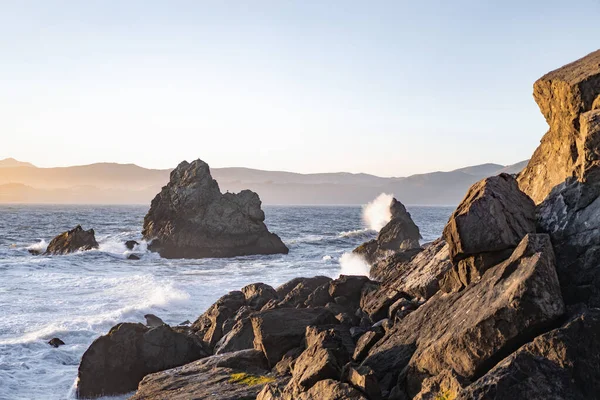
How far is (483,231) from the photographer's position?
10.5 meters

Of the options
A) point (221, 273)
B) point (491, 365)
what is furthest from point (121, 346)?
point (221, 273)

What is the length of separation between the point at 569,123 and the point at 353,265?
34.9 m

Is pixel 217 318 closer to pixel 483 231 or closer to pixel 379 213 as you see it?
pixel 483 231

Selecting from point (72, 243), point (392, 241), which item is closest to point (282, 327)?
point (392, 241)

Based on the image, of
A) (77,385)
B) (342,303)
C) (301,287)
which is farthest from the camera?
(301,287)

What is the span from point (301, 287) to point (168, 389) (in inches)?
304

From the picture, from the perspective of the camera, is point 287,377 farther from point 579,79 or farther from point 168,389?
point 579,79

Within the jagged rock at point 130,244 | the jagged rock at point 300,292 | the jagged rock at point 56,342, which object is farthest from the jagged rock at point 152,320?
the jagged rock at point 130,244

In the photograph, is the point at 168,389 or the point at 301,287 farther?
the point at 301,287

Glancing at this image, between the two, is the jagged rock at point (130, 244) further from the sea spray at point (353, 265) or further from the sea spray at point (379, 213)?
the sea spray at point (379, 213)

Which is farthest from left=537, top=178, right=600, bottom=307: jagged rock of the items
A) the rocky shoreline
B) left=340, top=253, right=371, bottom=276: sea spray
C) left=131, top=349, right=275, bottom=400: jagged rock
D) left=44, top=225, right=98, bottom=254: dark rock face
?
left=44, top=225, right=98, bottom=254: dark rock face

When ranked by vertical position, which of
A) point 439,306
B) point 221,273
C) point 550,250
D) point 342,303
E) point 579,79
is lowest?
point 221,273

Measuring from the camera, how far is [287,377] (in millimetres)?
11367

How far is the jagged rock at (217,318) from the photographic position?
701 inches
